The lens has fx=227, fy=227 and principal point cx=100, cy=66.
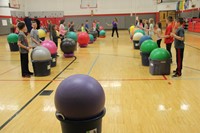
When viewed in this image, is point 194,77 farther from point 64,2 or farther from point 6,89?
point 64,2

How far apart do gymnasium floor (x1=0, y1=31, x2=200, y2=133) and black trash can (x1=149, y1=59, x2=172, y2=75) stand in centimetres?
24

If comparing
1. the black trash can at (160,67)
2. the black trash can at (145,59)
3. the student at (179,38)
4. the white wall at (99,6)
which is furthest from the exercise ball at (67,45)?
the white wall at (99,6)

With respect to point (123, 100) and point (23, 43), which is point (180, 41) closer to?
point (123, 100)

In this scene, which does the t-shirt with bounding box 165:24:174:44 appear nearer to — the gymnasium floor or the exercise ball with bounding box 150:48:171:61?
the gymnasium floor

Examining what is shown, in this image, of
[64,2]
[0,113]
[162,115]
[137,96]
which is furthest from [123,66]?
[64,2]

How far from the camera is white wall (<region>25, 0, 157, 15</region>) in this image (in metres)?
30.9

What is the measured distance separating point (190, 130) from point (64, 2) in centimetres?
3000

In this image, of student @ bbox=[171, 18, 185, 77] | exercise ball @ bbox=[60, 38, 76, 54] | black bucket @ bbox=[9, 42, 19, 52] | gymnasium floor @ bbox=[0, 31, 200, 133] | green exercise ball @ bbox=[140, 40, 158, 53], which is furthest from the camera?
black bucket @ bbox=[9, 42, 19, 52]

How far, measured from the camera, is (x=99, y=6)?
31.4 metres

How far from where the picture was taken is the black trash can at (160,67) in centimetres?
703

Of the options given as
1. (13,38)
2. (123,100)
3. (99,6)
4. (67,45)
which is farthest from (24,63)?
(99,6)

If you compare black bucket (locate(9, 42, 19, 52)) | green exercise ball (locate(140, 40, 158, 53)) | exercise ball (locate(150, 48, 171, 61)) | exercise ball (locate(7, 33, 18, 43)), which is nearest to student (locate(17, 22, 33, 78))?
exercise ball (locate(150, 48, 171, 61))

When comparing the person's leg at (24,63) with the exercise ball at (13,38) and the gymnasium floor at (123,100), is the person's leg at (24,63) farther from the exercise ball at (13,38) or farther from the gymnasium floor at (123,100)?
the exercise ball at (13,38)

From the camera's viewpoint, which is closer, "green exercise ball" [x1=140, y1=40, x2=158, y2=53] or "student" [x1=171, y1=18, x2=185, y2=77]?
"student" [x1=171, y1=18, x2=185, y2=77]
